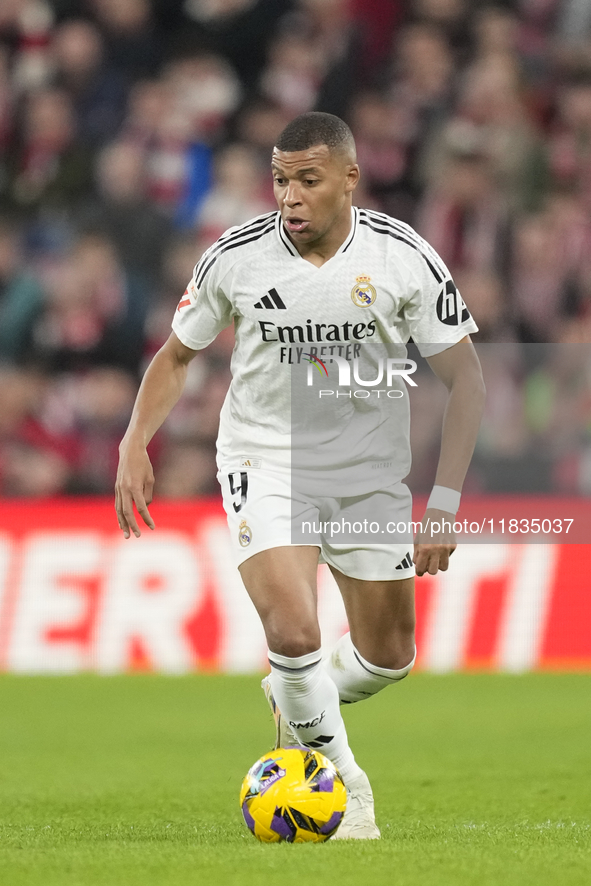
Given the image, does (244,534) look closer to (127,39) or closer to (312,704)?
(312,704)

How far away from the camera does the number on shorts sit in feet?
15.7

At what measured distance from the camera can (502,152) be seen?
1185cm

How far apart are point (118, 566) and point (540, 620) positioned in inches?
114

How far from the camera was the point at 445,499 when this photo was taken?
469cm

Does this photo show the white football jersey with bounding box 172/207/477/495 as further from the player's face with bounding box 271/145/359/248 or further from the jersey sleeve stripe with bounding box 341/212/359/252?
the player's face with bounding box 271/145/359/248

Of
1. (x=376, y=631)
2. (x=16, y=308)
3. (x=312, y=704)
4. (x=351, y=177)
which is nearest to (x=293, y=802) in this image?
(x=312, y=704)

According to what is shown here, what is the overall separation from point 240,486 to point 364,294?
79 centimetres

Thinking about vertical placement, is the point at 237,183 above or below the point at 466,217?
above

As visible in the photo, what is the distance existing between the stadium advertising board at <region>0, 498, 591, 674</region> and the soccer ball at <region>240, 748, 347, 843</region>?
5036mm

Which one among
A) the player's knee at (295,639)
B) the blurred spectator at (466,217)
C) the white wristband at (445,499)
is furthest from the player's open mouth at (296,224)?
the blurred spectator at (466,217)

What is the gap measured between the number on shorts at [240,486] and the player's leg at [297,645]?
9.2 inches

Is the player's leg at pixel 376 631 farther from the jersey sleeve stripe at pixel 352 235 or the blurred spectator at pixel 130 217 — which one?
the blurred spectator at pixel 130 217

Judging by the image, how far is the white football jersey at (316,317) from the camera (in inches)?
189

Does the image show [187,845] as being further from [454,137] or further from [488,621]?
[454,137]
